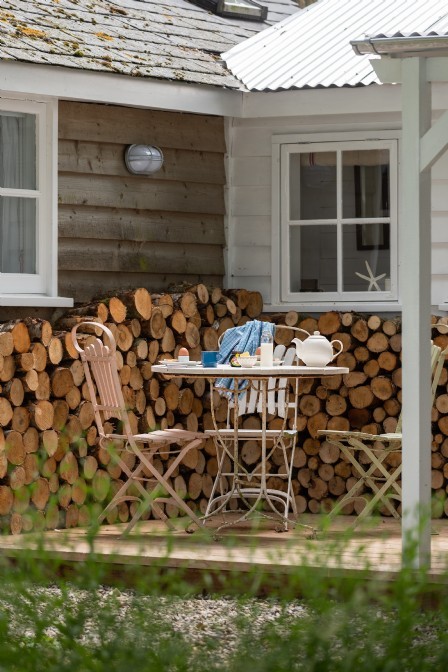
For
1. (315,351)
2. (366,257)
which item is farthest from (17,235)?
(366,257)

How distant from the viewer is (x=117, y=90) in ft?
26.5

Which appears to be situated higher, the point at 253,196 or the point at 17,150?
the point at 17,150

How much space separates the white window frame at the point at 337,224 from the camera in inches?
335

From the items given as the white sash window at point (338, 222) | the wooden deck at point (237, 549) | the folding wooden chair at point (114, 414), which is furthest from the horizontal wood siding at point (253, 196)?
the folding wooden chair at point (114, 414)

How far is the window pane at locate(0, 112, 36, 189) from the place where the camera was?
7.82 metres

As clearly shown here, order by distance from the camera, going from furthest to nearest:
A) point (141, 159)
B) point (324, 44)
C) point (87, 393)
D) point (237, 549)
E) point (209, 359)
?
1. point (324, 44)
2. point (141, 159)
3. point (87, 393)
4. point (209, 359)
5. point (237, 549)

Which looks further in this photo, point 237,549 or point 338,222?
point 338,222

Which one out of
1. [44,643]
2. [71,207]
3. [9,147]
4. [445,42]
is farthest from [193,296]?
[44,643]

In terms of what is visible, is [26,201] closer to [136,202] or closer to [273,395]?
[136,202]

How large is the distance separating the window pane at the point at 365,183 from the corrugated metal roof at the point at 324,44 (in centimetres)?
54

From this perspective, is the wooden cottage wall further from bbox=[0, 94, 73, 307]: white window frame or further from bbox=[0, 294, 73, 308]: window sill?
bbox=[0, 294, 73, 308]: window sill

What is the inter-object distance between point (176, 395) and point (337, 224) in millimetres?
1582

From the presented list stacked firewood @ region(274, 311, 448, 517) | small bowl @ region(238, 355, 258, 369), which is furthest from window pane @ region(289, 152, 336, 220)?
small bowl @ region(238, 355, 258, 369)

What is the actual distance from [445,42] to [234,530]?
298 centimetres
